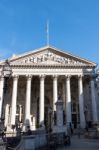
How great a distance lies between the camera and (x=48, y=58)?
4228cm

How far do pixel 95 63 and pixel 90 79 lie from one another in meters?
3.18

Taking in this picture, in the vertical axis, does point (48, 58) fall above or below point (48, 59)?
above

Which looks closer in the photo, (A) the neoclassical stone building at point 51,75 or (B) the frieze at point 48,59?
(A) the neoclassical stone building at point 51,75

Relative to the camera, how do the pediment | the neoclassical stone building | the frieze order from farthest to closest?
the frieze
the pediment
the neoclassical stone building

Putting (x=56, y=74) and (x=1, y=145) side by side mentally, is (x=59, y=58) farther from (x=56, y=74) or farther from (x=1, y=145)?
(x=1, y=145)

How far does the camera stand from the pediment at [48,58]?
41906 millimetres

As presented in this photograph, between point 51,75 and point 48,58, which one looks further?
point 48,58

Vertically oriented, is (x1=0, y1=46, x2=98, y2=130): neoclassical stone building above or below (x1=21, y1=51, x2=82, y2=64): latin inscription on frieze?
below

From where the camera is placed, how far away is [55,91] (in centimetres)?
4084

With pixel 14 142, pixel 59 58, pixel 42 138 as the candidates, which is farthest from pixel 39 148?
pixel 59 58

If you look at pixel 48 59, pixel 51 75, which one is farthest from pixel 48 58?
pixel 51 75

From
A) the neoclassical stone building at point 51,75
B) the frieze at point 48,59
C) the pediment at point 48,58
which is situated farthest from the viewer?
the frieze at point 48,59

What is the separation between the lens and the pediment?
41906mm

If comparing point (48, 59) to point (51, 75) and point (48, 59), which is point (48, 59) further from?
point (51, 75)
